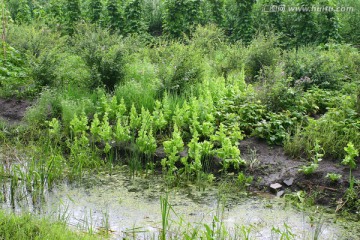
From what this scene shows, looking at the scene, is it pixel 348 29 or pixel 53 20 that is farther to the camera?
pixel 53 20

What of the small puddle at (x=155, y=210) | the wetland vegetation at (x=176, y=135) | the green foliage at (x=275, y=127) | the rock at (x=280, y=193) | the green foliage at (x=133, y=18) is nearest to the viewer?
the small puddle at (x=155, y=210)

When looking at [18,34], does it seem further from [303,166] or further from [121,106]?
[303,166]

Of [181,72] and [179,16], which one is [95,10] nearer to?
[179,16]

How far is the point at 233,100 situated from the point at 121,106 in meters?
1.90

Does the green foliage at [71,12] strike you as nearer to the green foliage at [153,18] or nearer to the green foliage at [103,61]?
the green foliage at [153,18]

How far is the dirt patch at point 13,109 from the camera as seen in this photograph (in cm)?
870

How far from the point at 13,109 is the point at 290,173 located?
18.1ft

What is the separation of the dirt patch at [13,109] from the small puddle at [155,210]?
2980mm

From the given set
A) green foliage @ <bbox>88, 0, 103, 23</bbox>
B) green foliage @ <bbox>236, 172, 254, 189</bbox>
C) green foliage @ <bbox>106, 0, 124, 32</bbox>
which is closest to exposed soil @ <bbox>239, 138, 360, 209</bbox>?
green foliage @ <bbox>236, 172, 254, 189</bbox>

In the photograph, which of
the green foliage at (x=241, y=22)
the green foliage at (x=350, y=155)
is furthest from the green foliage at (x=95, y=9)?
the green foliage at (x=350, y=155)

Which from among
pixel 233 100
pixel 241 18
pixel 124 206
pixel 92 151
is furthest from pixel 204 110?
pixel 241 18

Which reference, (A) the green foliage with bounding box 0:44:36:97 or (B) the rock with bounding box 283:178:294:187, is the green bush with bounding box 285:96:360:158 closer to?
(B) the rock with bounding box 283:178:294:187

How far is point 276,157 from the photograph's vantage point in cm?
666

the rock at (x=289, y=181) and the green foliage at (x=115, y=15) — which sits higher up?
the green foliage at (x=115, y=15)
